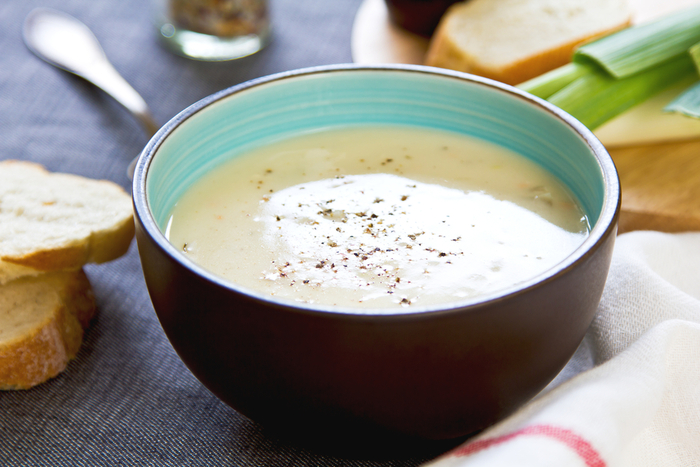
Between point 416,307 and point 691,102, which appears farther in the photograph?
point 691,102

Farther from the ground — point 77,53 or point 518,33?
point 518,33

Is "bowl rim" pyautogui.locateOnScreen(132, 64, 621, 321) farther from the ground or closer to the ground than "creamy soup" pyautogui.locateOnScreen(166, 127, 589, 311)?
farther from the ground

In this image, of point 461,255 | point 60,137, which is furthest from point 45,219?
point 461,255

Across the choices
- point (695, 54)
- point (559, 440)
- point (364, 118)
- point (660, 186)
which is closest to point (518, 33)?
point (695, 54)

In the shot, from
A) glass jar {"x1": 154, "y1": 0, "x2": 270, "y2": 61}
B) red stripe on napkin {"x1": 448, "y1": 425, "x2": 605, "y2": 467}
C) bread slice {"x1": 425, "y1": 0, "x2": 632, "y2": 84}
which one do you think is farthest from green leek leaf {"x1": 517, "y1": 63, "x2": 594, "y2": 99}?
red stripe on napkin {"x1": 448, "y1": 425, "x2": 605, "y2": 467}

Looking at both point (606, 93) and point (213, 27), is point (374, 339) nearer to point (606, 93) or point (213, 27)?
point (606, 93)

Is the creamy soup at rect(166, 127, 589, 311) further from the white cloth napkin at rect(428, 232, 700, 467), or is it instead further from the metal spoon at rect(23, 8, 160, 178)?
the metal spoon at rect(23, 8, 160, 178)
